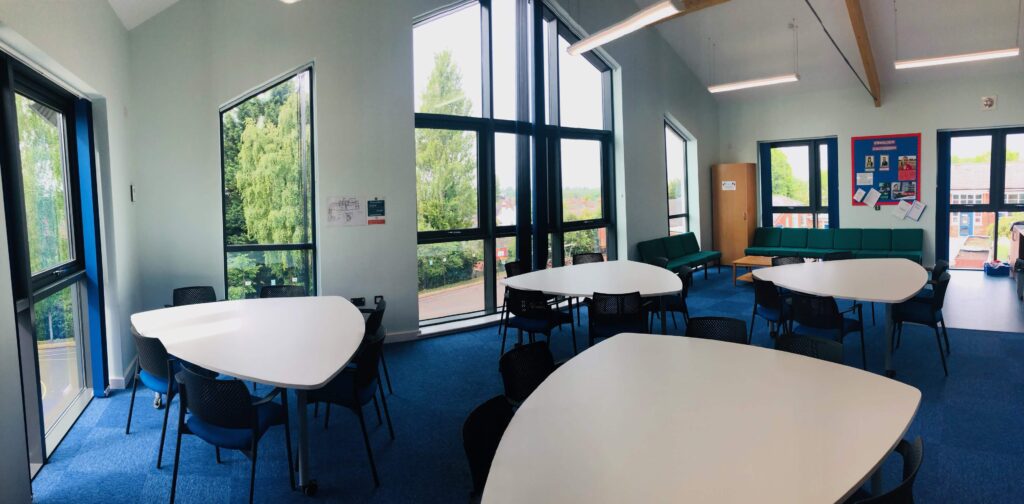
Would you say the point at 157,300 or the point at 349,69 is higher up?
the point at 349,69

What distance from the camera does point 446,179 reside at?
21.0ft

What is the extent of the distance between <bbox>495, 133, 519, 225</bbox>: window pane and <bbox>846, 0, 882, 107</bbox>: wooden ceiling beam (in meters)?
4.51

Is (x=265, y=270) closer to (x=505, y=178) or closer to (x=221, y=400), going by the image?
(x=505, y=178)

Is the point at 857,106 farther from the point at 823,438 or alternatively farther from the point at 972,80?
the point at 823,438

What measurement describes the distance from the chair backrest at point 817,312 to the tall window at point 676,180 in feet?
18.5

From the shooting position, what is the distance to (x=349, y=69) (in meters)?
5.45

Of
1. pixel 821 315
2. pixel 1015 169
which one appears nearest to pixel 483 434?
pixel 821 315

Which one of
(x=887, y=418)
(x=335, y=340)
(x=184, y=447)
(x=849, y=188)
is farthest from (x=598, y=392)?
(x=849, y=188)

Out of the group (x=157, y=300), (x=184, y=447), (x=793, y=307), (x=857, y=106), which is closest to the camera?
(x=184, y=447)

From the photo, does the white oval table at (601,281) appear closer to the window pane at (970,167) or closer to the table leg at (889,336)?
the table leg at (889,336)

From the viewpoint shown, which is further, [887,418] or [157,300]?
[157,300]

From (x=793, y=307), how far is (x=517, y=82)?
4215mm

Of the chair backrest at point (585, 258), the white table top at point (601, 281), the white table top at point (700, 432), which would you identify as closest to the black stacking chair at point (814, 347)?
the white table top at point (700, 432)

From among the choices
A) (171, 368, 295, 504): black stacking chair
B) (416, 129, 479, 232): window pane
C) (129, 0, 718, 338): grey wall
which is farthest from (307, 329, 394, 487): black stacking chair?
(416, 129, 479, 232): window pane
